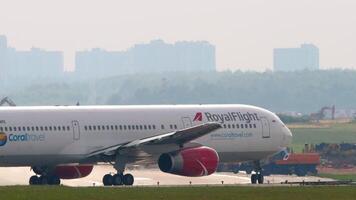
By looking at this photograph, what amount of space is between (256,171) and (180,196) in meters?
20.3

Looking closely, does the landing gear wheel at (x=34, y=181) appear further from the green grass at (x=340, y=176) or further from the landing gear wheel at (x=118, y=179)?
the green grass at (x=340, y=176)

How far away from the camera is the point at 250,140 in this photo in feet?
238

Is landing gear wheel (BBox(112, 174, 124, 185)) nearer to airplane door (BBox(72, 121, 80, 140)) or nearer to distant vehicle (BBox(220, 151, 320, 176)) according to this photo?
airplane door (BBox(72, 121, 80, 140))

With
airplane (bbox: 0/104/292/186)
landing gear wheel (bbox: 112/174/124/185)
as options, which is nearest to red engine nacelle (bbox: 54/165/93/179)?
airplane (bbox: 0/104/292/186)

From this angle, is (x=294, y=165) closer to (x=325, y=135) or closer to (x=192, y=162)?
(x=192, y=162)

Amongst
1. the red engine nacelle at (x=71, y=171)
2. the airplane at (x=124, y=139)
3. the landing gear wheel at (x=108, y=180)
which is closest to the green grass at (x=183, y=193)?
the airplane at (x=124, y=139)

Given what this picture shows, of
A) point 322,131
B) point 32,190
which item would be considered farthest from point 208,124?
point 322,131

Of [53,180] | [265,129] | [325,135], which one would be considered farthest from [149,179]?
[325,135]

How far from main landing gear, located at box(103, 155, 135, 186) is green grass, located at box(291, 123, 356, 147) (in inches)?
2586

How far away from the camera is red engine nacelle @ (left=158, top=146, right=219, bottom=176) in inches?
2650

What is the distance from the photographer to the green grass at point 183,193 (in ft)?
176

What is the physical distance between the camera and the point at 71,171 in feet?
235

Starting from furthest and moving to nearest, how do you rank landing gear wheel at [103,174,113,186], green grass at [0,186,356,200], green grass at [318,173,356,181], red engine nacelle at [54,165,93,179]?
green grass at [318,173,356,181], red engine nacelle at [54,165,93,179], landing gear wheel at [103,174,113,186], green grass at [0,186,356,200]

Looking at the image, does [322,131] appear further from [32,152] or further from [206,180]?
[32,152]
